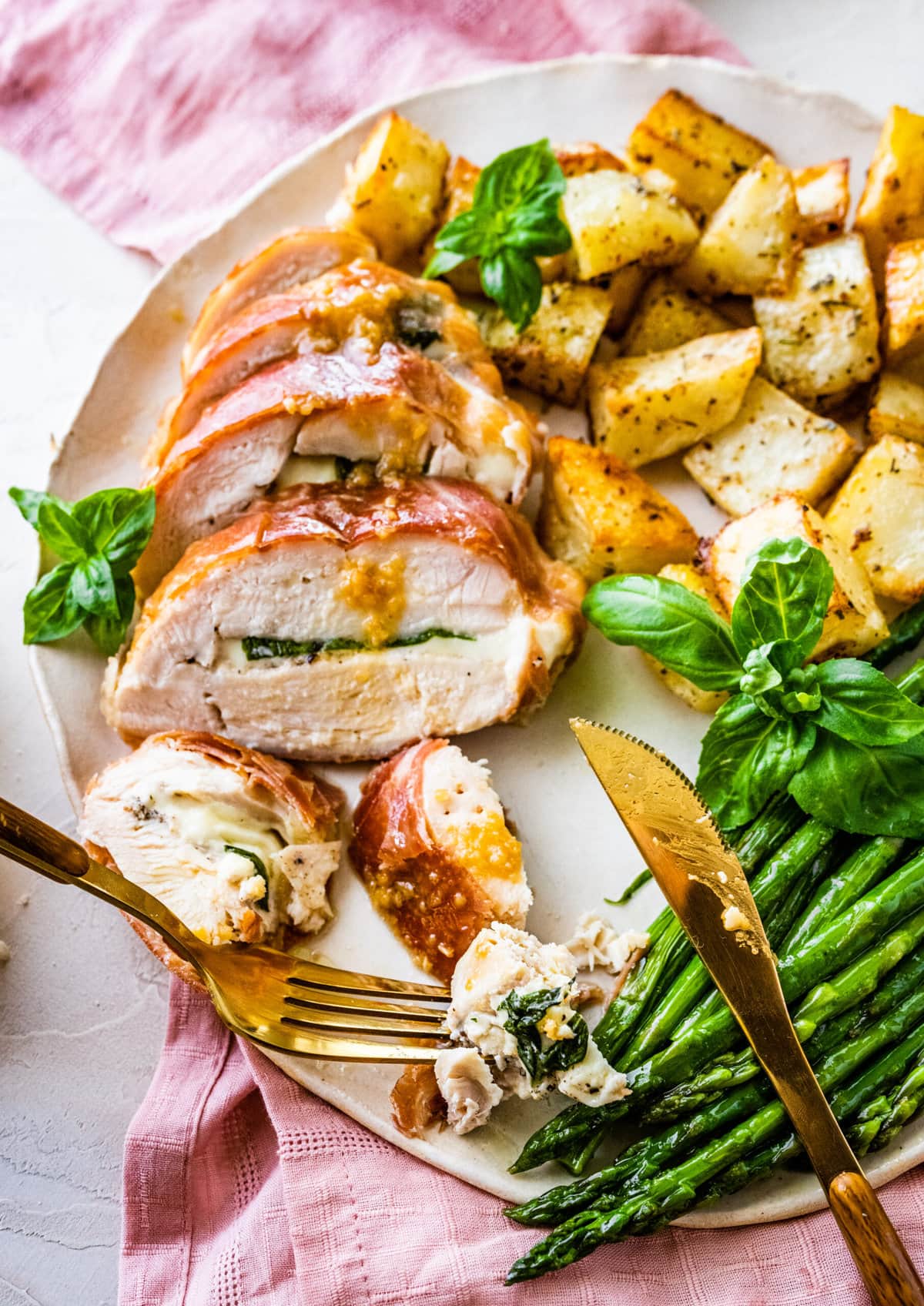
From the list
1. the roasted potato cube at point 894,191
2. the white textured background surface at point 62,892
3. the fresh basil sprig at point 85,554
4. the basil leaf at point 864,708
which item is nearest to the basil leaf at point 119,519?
the fresh basil sprig at point 85,554

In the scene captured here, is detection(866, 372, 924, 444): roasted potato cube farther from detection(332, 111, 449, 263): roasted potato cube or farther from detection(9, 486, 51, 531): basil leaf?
detection(9, 486, 51, 531): basil leaf

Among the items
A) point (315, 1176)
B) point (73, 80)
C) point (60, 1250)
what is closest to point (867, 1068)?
point (315, 1176)

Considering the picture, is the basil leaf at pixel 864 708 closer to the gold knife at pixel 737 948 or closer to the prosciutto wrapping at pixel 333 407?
the gold knife at pixel 737 948

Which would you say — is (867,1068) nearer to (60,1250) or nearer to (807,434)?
(807,434)

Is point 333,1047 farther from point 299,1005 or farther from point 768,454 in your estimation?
point 768,454

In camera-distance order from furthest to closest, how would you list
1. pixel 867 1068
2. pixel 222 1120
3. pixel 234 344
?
pixel 234 344
pixel 222 1120
pixel 867 1068
